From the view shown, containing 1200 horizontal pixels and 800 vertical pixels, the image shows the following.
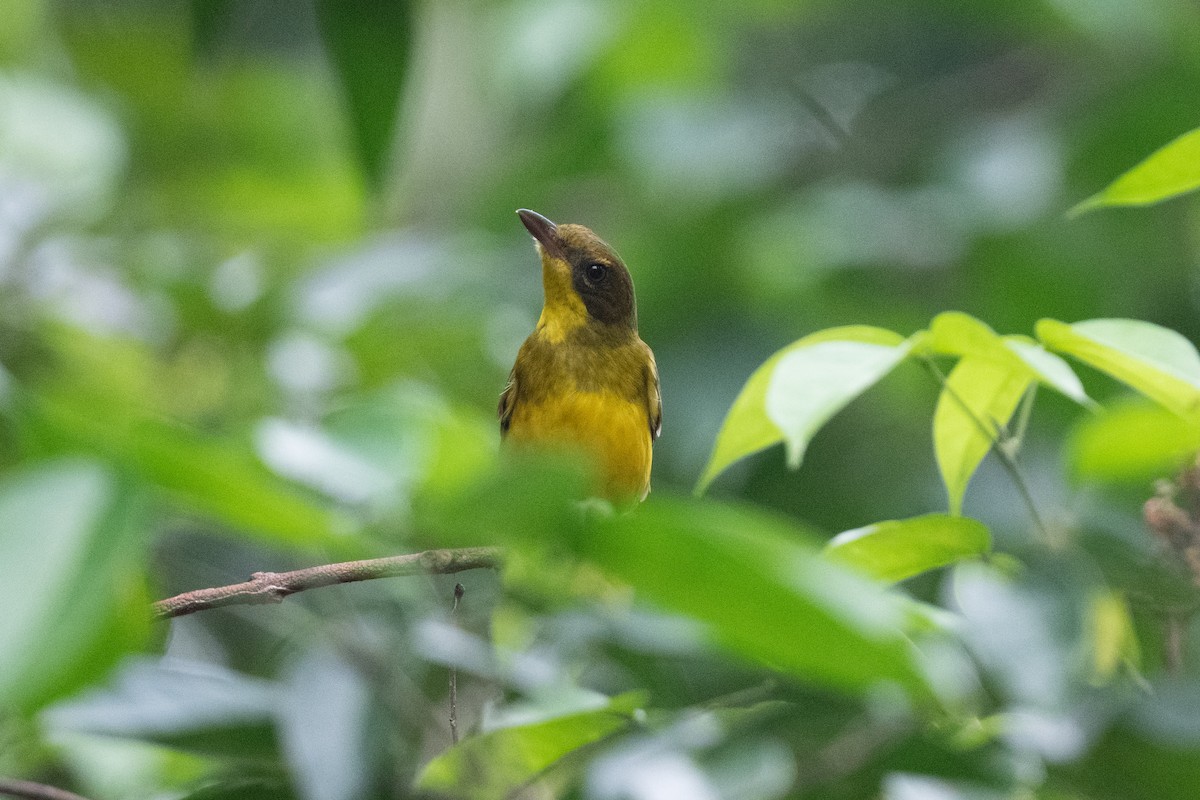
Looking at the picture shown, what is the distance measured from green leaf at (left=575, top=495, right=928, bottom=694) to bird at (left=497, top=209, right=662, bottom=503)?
2.62 metres

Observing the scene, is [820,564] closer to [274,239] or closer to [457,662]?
[457,662]

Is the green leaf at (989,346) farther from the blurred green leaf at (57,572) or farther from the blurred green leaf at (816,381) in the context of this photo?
the blurred green leaf at (57,572)

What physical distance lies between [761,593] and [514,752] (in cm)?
119


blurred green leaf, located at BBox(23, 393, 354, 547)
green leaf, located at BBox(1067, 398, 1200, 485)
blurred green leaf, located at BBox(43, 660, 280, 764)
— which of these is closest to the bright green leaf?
green leaf, located at BBox(1067, 398, 1200, 485)

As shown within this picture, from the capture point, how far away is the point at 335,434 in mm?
1635

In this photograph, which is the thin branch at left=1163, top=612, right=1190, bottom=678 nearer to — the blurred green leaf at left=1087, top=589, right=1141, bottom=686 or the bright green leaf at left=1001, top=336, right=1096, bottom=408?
the blurred green leaf at left=1087, top=589, right=1141, bottom=686

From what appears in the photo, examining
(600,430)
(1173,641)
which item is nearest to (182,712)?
(1173,641)

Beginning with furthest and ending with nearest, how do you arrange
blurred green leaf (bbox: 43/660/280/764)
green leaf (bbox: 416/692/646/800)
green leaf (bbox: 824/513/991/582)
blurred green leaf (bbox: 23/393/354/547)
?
blurred green leaf (bbox: 43/660/280/764)
green leaf (bbox: 416/692/646/800)
green leaf (bbox: 824/513/991/582)
blurred green leaf (bbox: 23/393/354/547)

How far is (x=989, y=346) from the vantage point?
1528 millimetres

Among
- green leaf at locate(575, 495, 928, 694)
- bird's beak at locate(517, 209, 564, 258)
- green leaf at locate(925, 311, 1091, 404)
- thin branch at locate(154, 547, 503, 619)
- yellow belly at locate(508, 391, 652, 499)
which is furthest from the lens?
bird's beak at locate(517, 209, 564, 258)

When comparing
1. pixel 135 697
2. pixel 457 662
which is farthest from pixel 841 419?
pixel 135 697

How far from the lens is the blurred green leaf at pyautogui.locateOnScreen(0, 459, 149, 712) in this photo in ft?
2.84

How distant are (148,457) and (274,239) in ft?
15.6

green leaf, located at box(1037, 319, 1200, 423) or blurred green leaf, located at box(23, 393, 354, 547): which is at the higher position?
blurred green leaf, located at box(23, 393, 354, 547)
